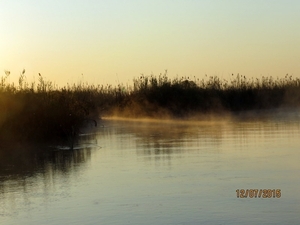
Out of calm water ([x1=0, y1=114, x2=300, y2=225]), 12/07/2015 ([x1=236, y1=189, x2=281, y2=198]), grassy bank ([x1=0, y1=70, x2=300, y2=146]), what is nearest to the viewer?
calm water ([x1=0, y1=114, x2=300, y2=225])

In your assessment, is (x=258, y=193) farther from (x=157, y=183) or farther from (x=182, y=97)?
(x=182, y=97)

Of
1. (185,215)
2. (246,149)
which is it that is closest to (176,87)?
(246,149)

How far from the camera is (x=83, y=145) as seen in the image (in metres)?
20.1

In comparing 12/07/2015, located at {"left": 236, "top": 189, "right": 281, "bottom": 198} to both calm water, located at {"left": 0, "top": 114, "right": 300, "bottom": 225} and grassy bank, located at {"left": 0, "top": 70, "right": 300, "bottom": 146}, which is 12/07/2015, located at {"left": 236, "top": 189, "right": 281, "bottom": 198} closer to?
calm water, located at {"left": 0, "top": 114, "right": 300, "bottom": 225}

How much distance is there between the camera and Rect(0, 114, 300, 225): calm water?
8.89m

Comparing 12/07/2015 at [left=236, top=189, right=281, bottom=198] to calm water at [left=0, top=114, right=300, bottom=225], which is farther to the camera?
12/07/2015 at [left=236, top=189, right=281, bottom=198]

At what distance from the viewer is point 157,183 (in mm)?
11430

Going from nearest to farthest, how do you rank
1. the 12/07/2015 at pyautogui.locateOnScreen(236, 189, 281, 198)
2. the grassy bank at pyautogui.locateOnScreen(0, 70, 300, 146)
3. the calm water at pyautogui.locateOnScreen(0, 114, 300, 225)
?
the calm water at pyautogui.locateOnScreen(0, 114, 300, 225) → the 12/07/2015 at pyautogui.locateOnScreen(236, 189, 281, 198) → the grassy bank at pyautogui.locateOnScreen(0, 70, 300, 146)

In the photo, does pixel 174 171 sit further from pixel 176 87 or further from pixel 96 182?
pixel 176 87

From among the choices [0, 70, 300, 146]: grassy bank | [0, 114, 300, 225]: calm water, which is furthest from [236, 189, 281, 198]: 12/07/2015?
[0, 70, 300, 146]: grassy bank

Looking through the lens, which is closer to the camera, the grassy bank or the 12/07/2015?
the 12/07/2015

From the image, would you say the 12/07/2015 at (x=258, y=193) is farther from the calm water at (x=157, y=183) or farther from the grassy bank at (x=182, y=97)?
the grassy bank at (x=182, y=97)

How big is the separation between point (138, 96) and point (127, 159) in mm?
25772

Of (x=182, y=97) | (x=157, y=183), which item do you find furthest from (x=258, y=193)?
(x=182, y=97)
